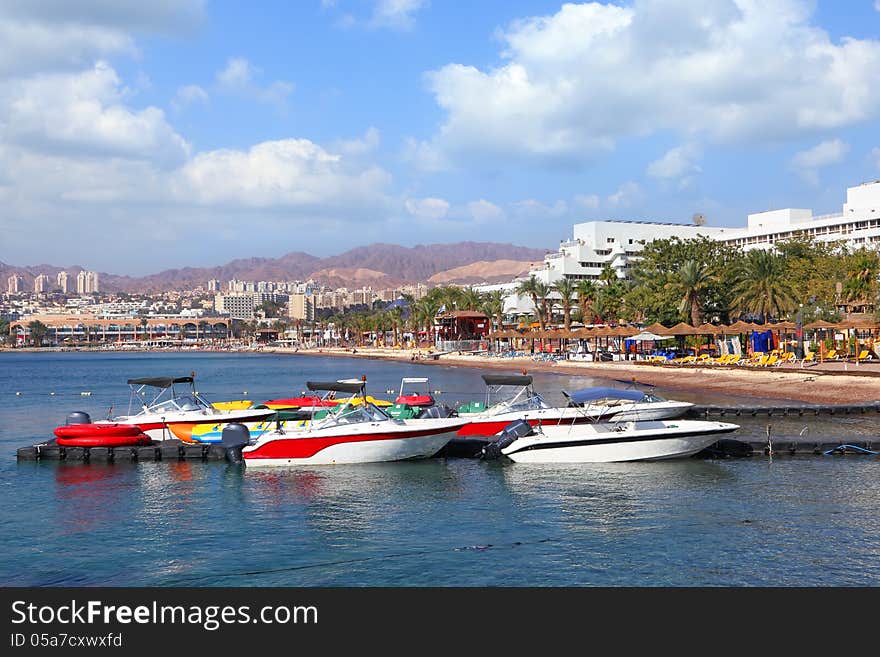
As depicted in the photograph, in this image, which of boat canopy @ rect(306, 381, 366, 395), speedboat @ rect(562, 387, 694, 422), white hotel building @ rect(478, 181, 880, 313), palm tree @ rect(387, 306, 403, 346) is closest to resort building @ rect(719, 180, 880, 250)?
white hotel building @ rect(478, 181, 880, 313)

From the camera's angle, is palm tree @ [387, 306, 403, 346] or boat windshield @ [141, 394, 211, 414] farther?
palm tree @ [387, 306, 403, 346]

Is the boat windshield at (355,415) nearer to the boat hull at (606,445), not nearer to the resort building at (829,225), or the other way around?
the boat hull at (606,445)

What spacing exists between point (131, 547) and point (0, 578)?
103 inches

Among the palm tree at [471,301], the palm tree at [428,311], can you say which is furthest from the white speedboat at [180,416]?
the palm tree at [428,311]

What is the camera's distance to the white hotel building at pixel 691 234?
12188 centimetres

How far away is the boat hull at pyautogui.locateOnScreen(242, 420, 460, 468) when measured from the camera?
2606cm

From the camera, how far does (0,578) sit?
614 inches

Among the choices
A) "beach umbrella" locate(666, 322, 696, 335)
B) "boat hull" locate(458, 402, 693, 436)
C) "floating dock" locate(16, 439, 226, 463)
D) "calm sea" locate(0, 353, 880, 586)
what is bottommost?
"calm sea" locate(0, 353, 880, 586)

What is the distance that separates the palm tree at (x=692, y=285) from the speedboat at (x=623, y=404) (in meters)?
50.1

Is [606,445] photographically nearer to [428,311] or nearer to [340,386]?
[340,386]

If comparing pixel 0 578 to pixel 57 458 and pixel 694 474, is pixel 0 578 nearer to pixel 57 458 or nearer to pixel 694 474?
pixel 57 458

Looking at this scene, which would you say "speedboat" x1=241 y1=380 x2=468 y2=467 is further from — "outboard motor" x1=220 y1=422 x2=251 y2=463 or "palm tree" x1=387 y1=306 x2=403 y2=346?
"palm tree" x1=387 y1=306 x2=403 y2=346

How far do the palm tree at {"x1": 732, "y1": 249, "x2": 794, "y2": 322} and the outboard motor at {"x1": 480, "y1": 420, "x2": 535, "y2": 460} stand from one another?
56.2m
